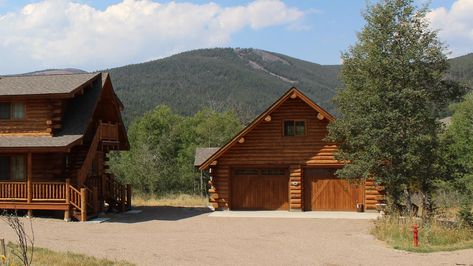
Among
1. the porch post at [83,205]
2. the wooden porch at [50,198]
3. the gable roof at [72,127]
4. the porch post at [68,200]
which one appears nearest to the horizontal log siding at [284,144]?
the gable roof at [72,127]

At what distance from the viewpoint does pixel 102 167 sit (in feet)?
95.6

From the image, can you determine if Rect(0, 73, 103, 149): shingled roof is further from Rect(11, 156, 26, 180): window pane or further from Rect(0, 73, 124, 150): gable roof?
Rect(11, 156, 26, 180): window pane

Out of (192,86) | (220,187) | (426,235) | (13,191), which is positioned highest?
(192,86)

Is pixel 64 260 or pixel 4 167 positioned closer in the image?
pixel 64 260

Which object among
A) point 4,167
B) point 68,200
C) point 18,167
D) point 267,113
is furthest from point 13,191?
point 267,113

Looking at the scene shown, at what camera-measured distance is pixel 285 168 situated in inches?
1099

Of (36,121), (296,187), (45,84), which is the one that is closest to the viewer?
(36,121)

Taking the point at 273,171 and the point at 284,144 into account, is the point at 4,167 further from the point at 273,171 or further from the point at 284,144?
the point at 284,144

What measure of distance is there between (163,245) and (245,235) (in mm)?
3618

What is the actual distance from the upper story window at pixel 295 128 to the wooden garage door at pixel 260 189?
76.1 inches

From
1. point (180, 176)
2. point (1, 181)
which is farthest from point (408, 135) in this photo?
point (180, 176)

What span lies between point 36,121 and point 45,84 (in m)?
2.01

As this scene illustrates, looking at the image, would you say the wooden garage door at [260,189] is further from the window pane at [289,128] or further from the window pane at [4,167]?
the window pane at [4,167]

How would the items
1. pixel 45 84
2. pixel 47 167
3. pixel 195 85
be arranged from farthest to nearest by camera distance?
pixel 195 85, pixel 45 84, pixel 47 167
